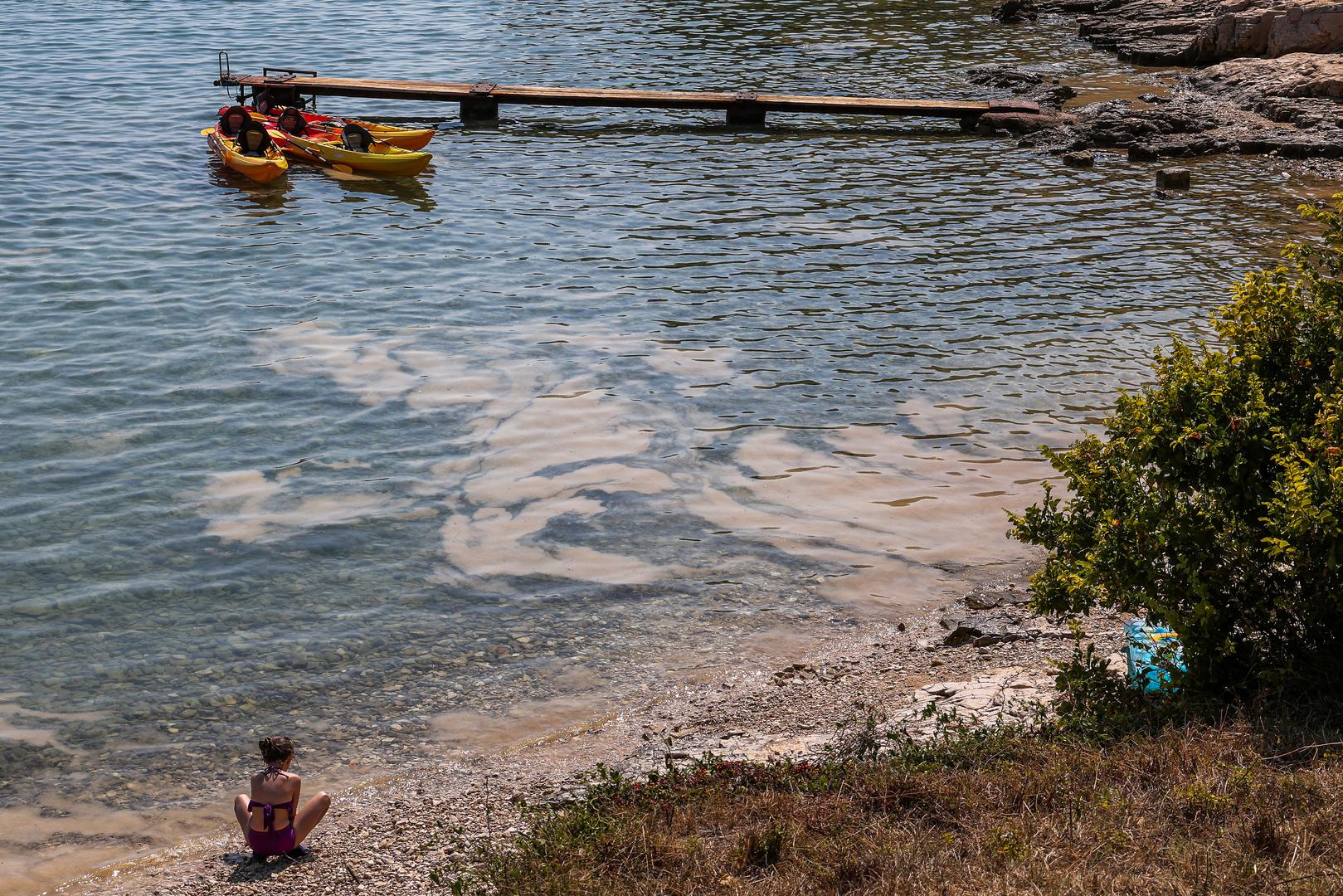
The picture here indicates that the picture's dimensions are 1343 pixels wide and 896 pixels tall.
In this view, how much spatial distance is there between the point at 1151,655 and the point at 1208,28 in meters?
27.7

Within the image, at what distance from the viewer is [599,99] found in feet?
85.3

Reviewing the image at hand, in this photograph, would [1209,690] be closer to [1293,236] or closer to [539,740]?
[539,740]

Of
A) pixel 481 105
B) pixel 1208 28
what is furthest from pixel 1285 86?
pixel 481 105

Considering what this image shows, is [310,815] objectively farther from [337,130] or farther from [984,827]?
[337,130]

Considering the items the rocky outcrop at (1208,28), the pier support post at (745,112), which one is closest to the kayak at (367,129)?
the pier support post at (745,112)

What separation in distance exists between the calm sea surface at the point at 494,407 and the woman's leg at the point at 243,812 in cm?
68

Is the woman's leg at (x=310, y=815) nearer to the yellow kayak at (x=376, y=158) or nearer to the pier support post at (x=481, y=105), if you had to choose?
the yellow kayak at (x=376, y=158)

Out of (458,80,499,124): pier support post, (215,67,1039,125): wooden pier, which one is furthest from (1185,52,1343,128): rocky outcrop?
(458,80,499,124): pier support post

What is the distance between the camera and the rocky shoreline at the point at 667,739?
6324 millimetres

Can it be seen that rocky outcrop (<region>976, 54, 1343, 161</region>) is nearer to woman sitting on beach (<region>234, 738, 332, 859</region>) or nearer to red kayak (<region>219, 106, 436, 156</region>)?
red kayak (<region>219, 106, 436, 156</region>)

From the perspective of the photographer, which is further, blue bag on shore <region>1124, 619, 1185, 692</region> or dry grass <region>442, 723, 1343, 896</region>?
blue bag on shore <region>1124, 619, 1185, 692</region>

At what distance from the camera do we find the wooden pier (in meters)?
25.5

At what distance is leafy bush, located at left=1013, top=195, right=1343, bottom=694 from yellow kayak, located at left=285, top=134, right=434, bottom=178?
17.5m

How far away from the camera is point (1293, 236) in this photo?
17.6m
